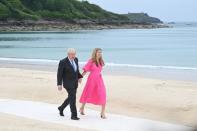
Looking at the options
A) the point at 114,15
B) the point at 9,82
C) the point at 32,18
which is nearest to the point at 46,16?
the point at 32,18

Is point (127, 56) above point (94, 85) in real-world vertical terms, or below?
below

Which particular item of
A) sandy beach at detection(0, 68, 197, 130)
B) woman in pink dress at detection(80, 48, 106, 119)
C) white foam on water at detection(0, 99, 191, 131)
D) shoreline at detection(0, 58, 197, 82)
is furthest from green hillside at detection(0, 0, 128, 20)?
woman in pink dress at detection(80, 48, 106, 119)

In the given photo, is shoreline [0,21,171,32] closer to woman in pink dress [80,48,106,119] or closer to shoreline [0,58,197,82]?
shoreline [0,58,197,82]

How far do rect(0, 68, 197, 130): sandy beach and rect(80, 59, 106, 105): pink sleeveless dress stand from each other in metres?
1.15

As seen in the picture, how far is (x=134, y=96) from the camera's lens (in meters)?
12.8

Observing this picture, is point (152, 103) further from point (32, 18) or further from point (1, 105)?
point (32, 18)

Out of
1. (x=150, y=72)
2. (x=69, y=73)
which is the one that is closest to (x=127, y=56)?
(x=150, y=72)

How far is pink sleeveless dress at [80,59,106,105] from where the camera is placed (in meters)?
9.69

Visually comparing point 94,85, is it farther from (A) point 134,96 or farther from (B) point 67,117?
(A) point 134,96

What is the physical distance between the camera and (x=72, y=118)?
9656 millimetres

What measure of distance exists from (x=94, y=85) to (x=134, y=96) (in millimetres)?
3225

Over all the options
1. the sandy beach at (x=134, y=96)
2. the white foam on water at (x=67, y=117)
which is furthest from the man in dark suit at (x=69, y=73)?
the sandy beach at (x=134, y=96)

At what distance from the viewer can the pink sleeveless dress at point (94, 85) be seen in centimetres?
969

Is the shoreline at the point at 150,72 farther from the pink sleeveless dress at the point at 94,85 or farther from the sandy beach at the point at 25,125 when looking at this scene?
the sandy beach at the point at 25,125
